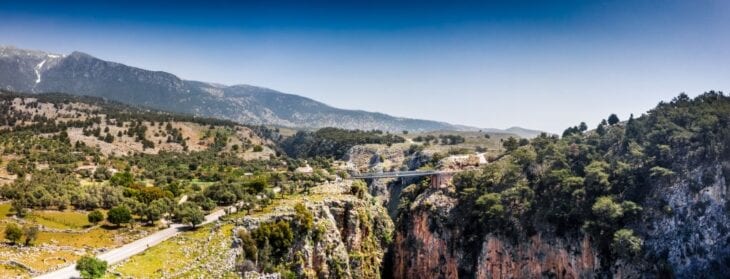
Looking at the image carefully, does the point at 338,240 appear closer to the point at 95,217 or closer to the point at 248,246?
the point at 248,246

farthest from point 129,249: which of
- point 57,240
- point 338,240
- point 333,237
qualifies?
point 338,240

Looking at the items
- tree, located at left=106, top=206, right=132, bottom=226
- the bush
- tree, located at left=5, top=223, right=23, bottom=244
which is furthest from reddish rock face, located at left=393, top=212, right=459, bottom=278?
tree, located at left=5, top=223, right=23, bottom=244

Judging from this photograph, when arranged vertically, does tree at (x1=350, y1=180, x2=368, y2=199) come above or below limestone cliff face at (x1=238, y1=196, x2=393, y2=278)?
above

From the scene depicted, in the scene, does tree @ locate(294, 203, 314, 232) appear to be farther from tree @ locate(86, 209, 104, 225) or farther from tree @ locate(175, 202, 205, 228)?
tree @ locate(86, 209, 104, 225)

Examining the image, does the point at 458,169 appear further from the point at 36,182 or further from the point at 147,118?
the point at 147,118

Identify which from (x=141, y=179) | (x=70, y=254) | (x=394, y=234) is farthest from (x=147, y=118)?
(x=70, y=254)

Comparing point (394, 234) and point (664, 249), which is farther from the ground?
point (664, 249)

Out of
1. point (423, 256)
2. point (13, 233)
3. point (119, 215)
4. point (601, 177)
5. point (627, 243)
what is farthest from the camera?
point (423, 256)
